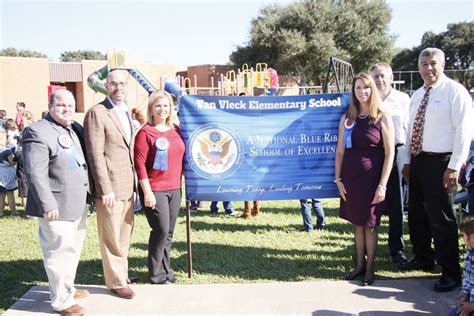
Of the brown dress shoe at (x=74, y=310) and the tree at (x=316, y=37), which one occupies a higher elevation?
the tree at (x=316, y=37)

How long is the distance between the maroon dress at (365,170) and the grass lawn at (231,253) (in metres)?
0.84

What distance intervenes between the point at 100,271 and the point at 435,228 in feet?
11.6

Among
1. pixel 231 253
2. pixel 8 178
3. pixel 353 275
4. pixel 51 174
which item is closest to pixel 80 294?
pixel 51 174

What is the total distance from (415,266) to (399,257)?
21 centimetres

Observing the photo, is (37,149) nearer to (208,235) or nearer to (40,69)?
(208,235)

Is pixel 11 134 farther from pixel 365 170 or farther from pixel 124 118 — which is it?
pixel 365 170

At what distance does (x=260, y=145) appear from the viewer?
4.70 m

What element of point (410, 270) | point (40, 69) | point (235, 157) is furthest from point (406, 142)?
point (40, 69)

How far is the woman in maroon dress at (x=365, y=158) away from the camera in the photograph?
4098 mm

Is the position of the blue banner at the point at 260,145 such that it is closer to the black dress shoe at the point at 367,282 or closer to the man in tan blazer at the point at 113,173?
the man in tan blazer at the point at 113,173

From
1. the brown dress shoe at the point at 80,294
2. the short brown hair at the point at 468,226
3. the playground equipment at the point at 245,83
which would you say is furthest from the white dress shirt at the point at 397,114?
the playground equipment at the point at 245,83

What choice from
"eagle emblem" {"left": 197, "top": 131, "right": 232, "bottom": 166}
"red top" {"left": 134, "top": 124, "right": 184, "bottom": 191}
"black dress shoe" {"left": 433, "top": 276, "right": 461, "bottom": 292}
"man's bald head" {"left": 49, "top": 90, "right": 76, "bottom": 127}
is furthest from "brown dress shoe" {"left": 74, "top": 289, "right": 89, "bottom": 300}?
"black dress shoe" {"left": 433, "top": 276, "right": 461, "bottom": 292}

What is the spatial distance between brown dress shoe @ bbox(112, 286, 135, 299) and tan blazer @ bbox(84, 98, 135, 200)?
85 centimetres

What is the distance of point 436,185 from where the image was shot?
4137mm
